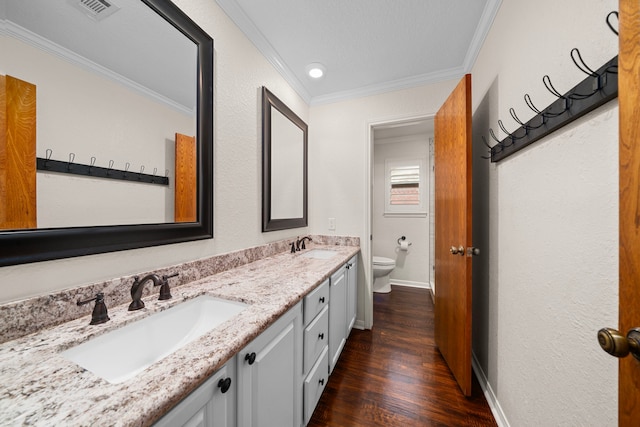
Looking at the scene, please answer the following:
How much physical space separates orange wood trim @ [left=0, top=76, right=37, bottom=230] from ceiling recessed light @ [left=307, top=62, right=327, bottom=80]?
175 cm

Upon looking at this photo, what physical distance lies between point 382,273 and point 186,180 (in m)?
2.67

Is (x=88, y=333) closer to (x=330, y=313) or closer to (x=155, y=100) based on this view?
(x=155, y=100)

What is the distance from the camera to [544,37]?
36.0 inches

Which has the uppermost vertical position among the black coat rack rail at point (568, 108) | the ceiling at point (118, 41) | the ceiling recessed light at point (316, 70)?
the ceiling recessed light at point (316, 70)

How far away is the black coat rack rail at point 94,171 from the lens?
73cm

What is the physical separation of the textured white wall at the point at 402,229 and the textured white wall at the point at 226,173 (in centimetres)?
225

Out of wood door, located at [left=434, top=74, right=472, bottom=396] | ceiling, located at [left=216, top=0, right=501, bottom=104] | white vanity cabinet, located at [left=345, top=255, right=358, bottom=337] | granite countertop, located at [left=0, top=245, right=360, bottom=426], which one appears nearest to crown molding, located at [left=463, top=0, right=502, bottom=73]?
ceiling, located at [left=216, top=0, right=501, bottom=104]

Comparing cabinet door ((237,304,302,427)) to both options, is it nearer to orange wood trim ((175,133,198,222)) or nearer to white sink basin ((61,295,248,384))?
white sink basin ((61,295,248,384))

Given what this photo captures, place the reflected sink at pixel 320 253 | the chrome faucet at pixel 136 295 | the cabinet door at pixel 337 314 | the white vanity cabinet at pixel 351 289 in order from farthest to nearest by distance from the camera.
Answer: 1. the reflected sink at pixel 320 253
2. the white vanity cabinet at pixel 351 289
3. the cabinet door at pixel 337 314
4. the chrome faucet at pixel 136 295

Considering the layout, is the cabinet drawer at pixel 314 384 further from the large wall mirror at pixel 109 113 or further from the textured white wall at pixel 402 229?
the textured white wall at pixel 402 229

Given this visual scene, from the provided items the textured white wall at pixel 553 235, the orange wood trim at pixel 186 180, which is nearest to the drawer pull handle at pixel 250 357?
the orange wood trim at pixel 186 180

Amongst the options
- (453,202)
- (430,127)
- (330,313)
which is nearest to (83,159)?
(330,313)

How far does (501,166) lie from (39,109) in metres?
2.00

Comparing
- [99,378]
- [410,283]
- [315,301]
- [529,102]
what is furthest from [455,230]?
[410,283]
